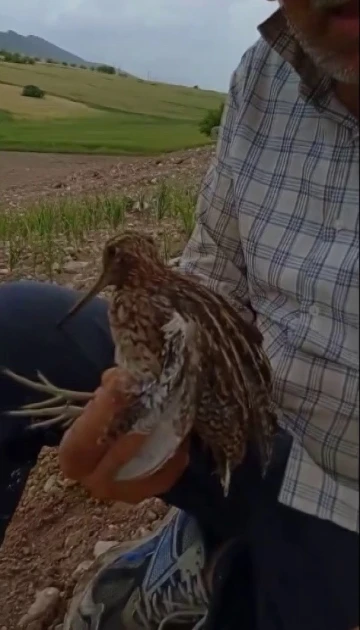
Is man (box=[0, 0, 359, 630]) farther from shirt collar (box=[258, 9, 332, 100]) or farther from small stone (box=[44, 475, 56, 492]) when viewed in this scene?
small stone (box=[44, 475, 56, 492])

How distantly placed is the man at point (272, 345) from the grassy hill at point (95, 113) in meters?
8.17

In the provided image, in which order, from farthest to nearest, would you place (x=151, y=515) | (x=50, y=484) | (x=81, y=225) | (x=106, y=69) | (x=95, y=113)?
1. (x=106, y=69)
2. (x=95, y=113)
3. (x=81, y=225)
4. (x=50, y=484)
5. (x=151, y=515)

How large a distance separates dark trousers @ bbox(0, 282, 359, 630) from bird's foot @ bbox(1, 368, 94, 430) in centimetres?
6

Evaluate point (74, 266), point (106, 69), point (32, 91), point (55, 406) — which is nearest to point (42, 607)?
point (55, 406)

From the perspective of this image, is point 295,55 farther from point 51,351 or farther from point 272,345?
point 51,351

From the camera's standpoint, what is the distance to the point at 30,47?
55.6 ft

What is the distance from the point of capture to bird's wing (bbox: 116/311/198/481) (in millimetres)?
1096

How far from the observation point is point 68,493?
2.26 metres

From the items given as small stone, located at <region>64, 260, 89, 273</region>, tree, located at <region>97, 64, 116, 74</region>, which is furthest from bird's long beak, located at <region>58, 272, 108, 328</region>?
tree, located at <region>97, 64, 116, 74</region>

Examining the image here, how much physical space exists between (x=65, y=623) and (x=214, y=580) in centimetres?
35

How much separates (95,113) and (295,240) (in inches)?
405

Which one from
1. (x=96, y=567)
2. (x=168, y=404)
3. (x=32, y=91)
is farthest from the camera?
(x=32, y=91)

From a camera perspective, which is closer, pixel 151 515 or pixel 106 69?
pixel 151 515

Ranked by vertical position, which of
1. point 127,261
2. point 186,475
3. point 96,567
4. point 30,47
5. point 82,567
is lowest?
point 30,47
